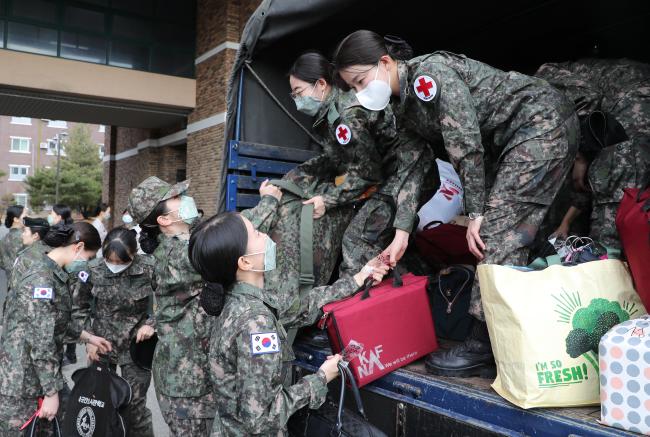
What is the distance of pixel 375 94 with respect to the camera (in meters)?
2.31

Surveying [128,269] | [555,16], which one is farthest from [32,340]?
[555,16]

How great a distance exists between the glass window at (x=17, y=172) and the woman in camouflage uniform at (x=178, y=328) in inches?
2033

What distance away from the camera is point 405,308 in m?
2.21

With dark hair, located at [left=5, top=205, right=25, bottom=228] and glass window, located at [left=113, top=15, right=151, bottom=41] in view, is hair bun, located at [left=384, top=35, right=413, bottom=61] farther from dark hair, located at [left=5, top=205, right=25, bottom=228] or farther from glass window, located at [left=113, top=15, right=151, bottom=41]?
glass window, located at [left=113, top=15, right=151, bottom=41]

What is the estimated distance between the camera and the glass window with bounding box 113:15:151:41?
13.9 metres

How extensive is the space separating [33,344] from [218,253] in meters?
1.75

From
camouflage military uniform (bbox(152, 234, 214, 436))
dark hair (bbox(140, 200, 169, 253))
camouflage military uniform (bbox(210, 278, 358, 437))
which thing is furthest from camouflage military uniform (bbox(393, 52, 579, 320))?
dark hair (bbox(140, 200, 169, 253))

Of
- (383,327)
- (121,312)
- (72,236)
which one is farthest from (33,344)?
(383,327)

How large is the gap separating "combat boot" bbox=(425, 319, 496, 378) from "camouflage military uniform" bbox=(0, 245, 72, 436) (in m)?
2.12

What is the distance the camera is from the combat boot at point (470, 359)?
2.00 metres

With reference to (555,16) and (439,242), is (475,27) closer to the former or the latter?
(555,16)

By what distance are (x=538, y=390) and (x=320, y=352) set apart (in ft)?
3.70

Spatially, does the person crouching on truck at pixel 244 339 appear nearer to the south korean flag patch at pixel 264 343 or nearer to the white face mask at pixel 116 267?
the south korean flag patch at pixel 264 343

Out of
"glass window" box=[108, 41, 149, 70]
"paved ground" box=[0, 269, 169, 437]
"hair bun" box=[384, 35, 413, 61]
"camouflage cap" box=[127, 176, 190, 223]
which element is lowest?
"paved ground" box=[0, 269, 169, 437]
